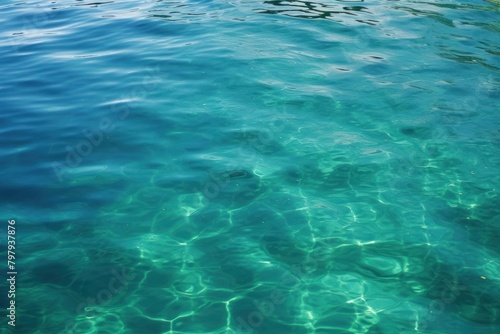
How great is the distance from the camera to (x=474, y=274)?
18.2 feet

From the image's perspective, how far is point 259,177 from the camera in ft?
23.6

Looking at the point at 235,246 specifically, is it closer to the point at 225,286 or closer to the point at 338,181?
Result: the point at 225,286

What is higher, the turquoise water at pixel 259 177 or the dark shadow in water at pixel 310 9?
the dark shadow in water at pixel 310 9

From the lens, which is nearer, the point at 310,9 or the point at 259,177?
the point at 259,177

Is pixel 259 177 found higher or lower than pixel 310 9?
lower

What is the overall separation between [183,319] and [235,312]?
1.73 ft

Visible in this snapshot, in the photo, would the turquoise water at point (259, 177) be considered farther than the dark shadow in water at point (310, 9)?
No

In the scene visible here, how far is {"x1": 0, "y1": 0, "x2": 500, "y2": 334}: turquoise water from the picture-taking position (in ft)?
17.6

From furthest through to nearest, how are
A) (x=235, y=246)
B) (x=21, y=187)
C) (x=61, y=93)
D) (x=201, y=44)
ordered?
1. (x=201, y=44)
2. (x=61, y=93)
3. (x=21, y=187)
4. (x=235, y=246)

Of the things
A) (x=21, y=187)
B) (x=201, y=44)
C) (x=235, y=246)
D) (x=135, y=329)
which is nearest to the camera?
(x=135, y=329)

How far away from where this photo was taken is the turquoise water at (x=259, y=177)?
17.6ft

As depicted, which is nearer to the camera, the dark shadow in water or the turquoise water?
the turquoise water

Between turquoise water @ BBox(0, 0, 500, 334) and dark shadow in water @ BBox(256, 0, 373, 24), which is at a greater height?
dark shadow in water @ BBox(256, 0, 373, 24)

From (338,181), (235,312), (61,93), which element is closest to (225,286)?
(235,312)
